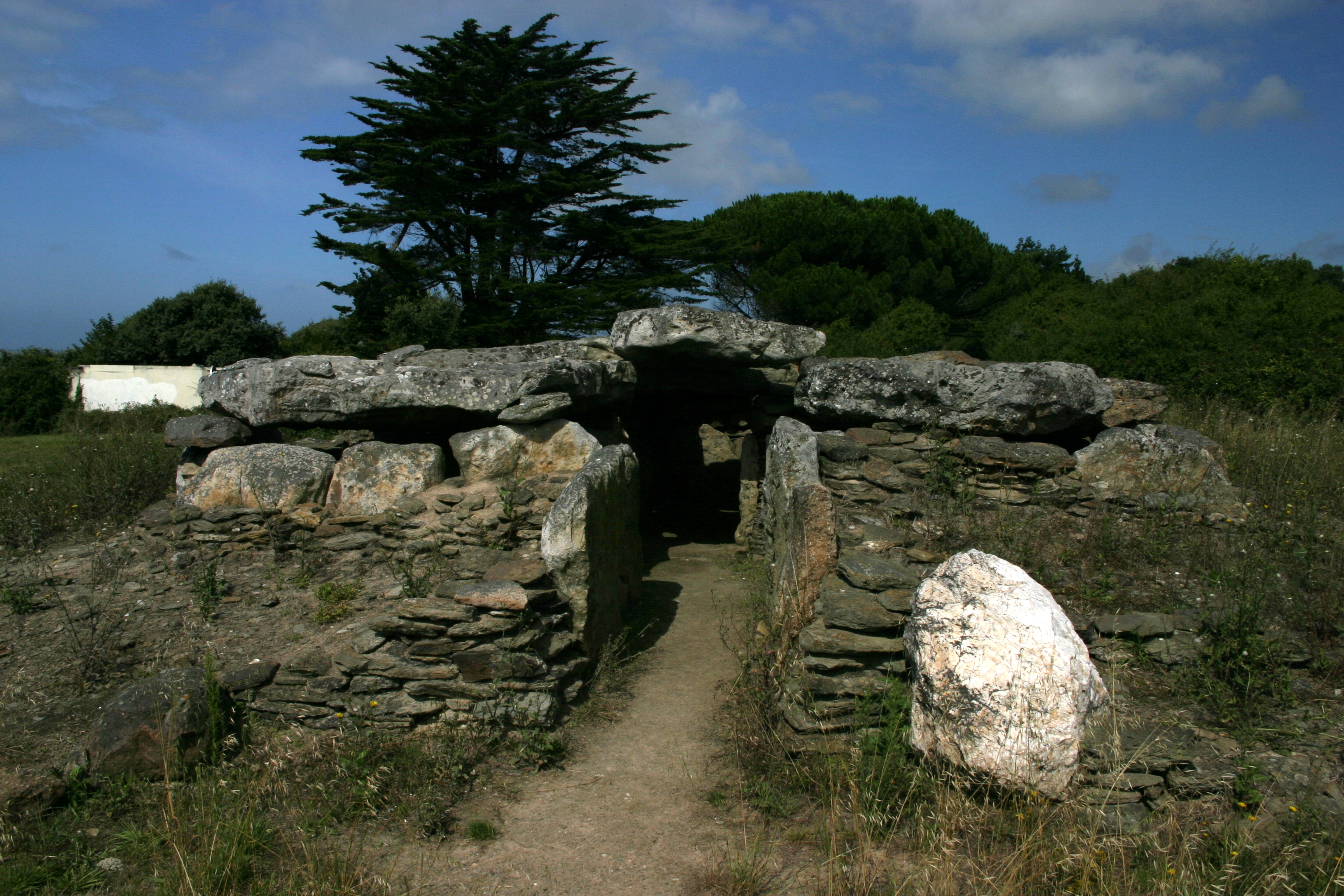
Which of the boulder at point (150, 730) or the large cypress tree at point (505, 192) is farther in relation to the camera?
the large cypress tree at point (505, 192)

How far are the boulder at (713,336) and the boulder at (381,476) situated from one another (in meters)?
1.93

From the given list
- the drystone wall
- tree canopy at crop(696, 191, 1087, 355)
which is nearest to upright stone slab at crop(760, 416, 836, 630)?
the drystone wall

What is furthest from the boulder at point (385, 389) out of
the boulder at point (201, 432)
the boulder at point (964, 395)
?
the boulder at point (964, 395)

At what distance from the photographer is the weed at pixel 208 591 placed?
493cm

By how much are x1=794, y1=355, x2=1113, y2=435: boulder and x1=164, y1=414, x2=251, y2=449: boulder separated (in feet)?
15.6

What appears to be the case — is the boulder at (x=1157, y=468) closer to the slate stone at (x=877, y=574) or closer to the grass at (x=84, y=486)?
the slate stone at (x=877, y=574)

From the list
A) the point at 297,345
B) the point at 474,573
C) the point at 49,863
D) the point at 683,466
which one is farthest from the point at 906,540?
the point at 297,345

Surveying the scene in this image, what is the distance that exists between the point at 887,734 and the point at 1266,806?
1413 millimetres

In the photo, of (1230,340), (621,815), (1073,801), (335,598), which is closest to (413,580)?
(335,598)

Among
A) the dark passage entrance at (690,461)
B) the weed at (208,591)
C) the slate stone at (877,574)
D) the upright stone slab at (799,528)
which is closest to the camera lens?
the slate stone at (877,574)

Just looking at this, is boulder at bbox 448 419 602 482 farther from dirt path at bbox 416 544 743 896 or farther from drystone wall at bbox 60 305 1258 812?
dirt path at bbox 416 544 743 896

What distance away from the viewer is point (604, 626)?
5301 mm

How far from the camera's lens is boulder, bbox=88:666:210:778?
3.62 meters

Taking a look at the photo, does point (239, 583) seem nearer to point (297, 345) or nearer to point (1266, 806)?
point (1266, 806)
